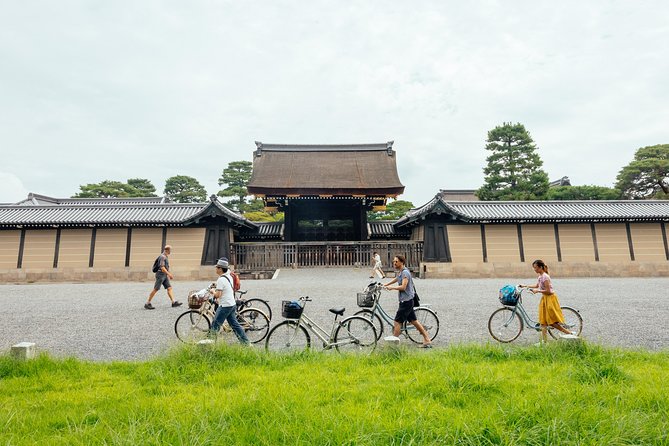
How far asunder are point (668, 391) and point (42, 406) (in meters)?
6.10

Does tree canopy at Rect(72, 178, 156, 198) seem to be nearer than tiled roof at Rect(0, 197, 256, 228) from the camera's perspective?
No

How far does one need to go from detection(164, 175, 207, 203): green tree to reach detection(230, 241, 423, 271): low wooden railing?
73.1 feet

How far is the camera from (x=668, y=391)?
313cm

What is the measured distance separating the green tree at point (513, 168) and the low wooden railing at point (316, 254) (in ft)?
36.3

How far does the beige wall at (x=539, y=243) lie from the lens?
53.6 ft

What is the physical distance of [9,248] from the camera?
15.9 m

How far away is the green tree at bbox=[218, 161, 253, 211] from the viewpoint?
1262 inches

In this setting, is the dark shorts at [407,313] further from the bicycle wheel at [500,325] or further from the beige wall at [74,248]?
the beige wall at [74,248]

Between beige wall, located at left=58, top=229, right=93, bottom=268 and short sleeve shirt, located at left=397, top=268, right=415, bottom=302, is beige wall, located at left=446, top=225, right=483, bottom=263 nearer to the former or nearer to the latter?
short sleeve shirt, located at left=397, top=268, right=415, bottom=302

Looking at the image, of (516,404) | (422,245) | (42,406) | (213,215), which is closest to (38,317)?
(42,406)

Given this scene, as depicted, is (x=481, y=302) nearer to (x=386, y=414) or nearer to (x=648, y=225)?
(x=386, y=414)

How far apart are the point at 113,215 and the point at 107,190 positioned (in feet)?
68.0

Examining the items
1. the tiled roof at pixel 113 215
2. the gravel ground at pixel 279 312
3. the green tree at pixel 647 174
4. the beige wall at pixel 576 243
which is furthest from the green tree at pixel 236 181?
the green tree at pixel 647 174

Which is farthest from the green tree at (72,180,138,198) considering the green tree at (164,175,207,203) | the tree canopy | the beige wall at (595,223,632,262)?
the beige wall at (595,223,632,262)
